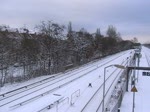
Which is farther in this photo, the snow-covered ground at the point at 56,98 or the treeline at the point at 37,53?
the treeline at the point at 37,53

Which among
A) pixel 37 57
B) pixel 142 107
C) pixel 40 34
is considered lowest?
pixel 142 107

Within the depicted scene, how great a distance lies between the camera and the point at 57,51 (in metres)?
58.1

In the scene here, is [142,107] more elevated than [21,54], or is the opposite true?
[21,54]

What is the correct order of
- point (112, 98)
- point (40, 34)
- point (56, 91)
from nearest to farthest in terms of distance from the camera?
1. point (112, 98)
2. point (56, 91)
3. point (40, 34)

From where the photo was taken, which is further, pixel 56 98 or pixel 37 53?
pixel 37 53

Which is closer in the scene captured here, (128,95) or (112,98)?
(112,98)

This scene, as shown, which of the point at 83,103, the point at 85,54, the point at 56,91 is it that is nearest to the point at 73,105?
the point at 83,103

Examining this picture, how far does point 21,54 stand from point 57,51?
11042 millimetres

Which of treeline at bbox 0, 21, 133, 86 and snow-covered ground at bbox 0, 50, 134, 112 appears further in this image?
treeline at bbox 0, 21, 133, 86

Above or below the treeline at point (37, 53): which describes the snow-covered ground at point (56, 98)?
below

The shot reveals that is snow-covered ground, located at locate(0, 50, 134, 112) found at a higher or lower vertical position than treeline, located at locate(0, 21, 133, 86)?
lower

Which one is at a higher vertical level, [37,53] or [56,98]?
[37,53]

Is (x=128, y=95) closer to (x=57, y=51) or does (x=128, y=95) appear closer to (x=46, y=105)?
(x=46, y=105)

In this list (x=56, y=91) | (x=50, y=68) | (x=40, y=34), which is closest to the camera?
(x=56, y=91)
